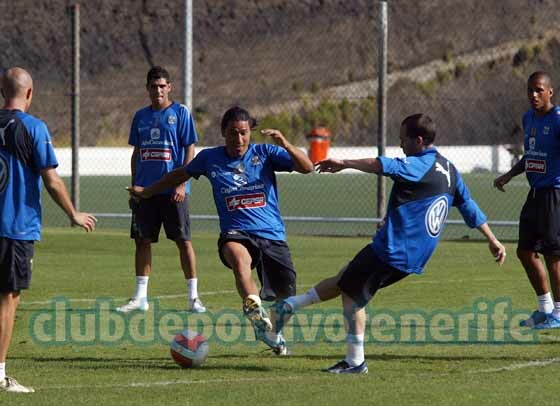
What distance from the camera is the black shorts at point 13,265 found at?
779 cm

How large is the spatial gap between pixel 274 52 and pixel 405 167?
5247 centimetres

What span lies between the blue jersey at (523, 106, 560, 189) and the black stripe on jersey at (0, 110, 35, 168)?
15.8ft

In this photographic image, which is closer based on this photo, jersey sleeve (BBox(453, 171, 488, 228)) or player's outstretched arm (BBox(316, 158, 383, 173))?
player's outstretched arm (BBox(316, 158, 383, 173))

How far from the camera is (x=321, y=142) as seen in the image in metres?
39.6

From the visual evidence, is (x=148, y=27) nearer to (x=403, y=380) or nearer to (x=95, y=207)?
(x=95, y=207)

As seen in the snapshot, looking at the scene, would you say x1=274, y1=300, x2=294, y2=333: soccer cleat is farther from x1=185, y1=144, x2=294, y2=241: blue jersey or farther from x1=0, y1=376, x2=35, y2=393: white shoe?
x1=0, y1=376, x2=35, y2=393: white shoe

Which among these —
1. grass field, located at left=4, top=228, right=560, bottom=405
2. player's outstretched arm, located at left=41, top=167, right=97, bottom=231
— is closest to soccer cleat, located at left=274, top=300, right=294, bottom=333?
grass field, located at left=4, top=228, right=560, bottom=405

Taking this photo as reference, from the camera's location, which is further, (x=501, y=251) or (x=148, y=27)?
(x=148, y=27)

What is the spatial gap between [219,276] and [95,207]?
36.3 feet

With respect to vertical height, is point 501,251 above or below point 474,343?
above

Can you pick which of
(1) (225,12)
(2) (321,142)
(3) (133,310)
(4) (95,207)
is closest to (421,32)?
(1) (225,12)

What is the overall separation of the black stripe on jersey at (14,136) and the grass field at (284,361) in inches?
56.9

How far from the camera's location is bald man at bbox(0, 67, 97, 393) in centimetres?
777

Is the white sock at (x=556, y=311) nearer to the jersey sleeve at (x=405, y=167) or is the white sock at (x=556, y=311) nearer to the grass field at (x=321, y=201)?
the jersey sleeve at (x=405, y=167)
